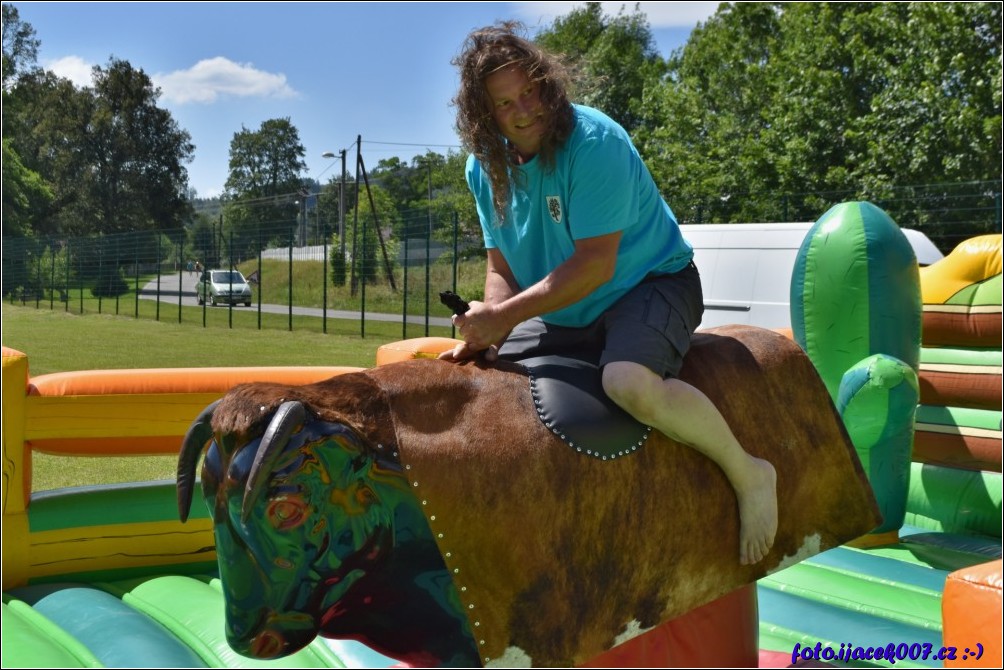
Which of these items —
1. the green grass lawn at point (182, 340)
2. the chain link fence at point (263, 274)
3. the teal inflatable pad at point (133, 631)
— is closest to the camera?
the teal inflatable pad at point (133, 631)

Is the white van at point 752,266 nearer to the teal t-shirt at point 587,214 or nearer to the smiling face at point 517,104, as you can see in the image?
the teal t-shirt at point 587,214

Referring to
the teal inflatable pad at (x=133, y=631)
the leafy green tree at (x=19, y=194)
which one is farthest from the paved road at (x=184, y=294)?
the teal inflatable pad at (x=133, y=631)

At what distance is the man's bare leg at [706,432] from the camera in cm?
202

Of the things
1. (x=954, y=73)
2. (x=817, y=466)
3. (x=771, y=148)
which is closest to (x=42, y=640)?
(x=817, y=466)

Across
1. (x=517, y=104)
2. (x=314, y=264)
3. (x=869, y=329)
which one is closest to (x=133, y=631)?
(x=517, y=104)

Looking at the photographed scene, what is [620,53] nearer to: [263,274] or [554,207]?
[263,274]

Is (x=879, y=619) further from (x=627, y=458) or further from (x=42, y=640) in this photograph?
(x=42, y=640)

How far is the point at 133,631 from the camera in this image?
117 inches

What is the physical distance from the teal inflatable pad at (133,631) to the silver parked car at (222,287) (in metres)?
18.4

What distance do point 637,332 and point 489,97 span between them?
2.06 feet

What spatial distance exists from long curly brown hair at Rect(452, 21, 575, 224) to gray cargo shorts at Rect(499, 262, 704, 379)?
38 centimetres

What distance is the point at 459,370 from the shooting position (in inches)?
80.1

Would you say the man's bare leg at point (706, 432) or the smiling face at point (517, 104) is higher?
the smiling face at point (517, 104)

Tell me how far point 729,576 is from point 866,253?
2382 mm
